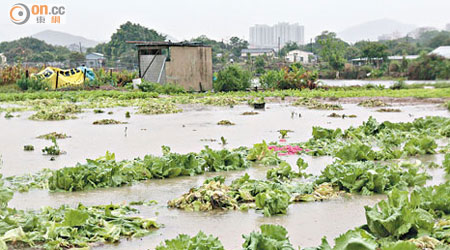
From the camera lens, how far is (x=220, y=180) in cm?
634

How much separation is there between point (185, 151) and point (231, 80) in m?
18.7

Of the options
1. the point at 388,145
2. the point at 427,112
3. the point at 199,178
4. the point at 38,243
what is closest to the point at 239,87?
the point at 427,112

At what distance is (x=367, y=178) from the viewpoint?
21.4ft

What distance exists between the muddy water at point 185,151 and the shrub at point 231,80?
326 inches

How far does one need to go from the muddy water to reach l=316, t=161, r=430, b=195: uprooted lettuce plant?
188 millimetres

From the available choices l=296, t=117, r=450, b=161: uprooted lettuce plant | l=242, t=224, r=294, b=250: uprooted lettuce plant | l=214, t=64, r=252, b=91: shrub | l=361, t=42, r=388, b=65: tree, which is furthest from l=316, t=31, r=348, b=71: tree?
l=242, t=224, r=294, b=250: uprooted lettuce plant

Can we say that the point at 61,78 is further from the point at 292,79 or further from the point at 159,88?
the point at 292,79

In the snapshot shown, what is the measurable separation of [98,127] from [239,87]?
15.5 m

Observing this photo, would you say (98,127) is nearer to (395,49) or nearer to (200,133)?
(200,133)

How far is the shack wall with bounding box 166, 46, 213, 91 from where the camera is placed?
28.3 m

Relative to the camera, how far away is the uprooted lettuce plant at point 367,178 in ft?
21.1

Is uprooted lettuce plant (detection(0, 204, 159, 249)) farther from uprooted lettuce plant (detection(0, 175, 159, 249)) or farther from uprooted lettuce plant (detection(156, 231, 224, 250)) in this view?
uprooted lettuce plant (detection(156, 231, 224, 250))

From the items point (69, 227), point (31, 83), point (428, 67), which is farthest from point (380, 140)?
point (428, 67)

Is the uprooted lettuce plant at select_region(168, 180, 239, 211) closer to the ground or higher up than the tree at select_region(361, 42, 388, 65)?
closer to the ground
